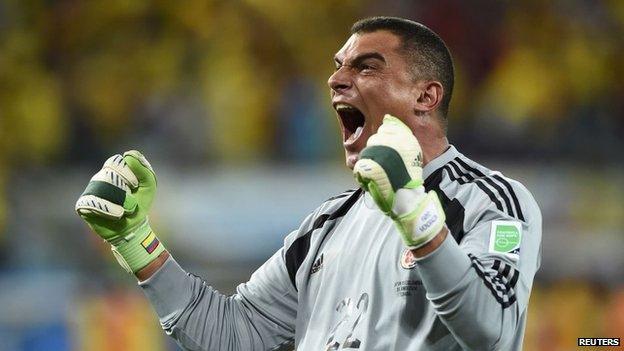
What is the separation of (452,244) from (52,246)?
380 cm

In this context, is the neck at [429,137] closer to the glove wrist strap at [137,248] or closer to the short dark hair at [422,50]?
the short dark hair at [422,50]

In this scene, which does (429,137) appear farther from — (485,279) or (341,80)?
(485,279)

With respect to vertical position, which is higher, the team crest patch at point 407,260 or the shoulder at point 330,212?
the shoulder at point 330,212

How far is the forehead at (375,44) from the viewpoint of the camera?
90.1 inches

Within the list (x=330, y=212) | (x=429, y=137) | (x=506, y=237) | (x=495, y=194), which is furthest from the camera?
(x=330, y=212)

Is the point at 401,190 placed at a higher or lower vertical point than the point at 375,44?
lower

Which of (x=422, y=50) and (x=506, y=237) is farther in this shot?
(x=422, y=50)

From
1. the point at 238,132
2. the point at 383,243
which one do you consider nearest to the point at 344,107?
the point at 383,243

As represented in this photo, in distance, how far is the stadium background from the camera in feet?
15.9

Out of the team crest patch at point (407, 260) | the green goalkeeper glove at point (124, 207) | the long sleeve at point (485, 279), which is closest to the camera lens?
the long sleeve at point (485, 279)

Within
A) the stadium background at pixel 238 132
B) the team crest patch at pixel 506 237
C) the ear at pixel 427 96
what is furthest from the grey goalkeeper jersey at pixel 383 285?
the stadium background at pixel 238 132

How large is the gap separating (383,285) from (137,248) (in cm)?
62

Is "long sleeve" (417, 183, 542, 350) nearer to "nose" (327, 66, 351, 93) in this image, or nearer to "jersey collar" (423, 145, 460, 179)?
"jersey collar" (423, 145, 460, 179)

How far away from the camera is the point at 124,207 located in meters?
2.28
